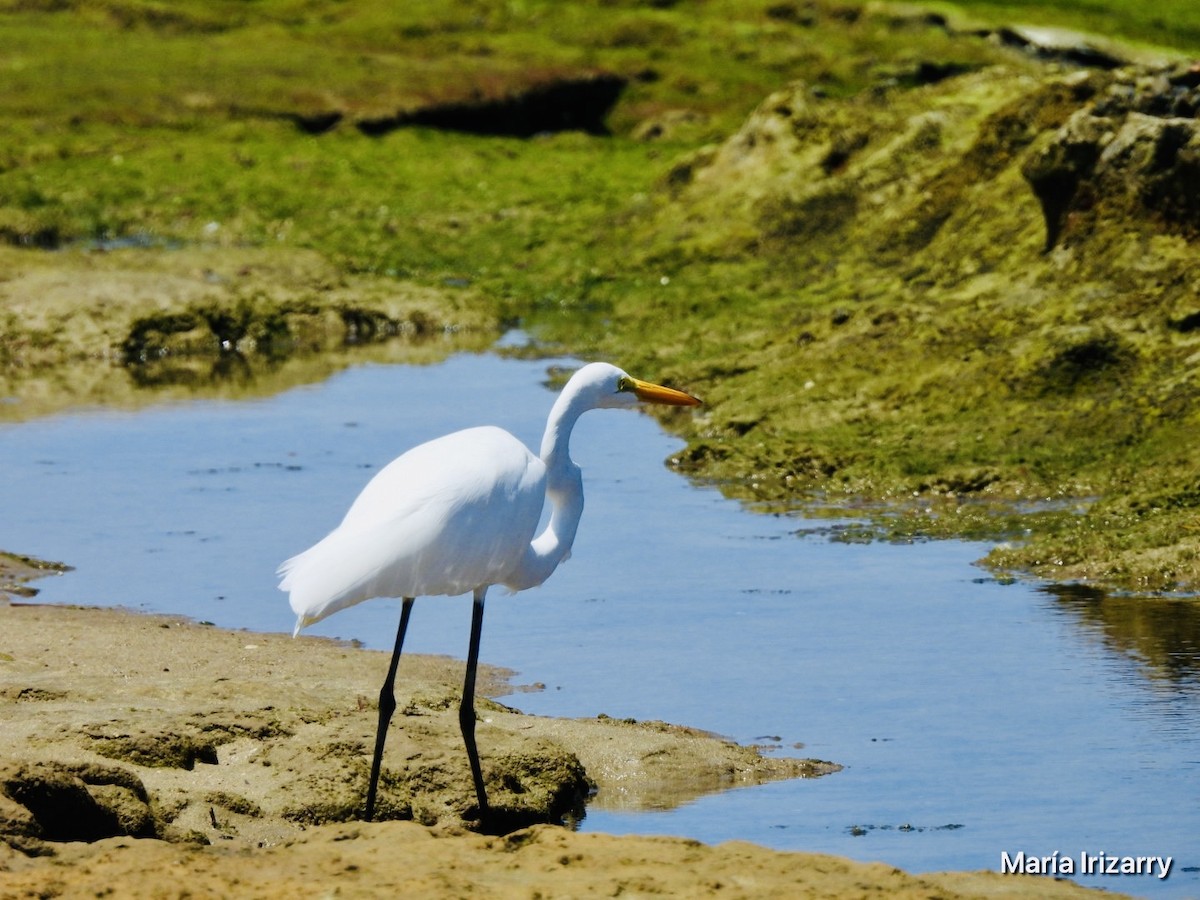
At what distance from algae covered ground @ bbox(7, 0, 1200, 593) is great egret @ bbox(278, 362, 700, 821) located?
405cm

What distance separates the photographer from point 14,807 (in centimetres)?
518

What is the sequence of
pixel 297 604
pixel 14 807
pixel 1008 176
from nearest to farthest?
pixel 14 807 → pixel 297 604 → pixel 1008 176

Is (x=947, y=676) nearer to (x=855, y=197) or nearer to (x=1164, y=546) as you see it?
(x=1164, y=546)

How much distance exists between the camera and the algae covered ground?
1220 centimetres

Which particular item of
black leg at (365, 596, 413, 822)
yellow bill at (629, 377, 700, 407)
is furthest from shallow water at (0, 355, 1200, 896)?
yellow bill at (629, 377, 700, 407)

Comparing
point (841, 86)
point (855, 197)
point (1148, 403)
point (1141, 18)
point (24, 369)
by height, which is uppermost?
point (1141, 18)

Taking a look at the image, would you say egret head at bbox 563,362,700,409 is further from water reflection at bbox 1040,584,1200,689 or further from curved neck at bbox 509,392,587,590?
water reflection at bbox 1040,584,1200,689

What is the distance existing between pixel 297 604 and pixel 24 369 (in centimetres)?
1282

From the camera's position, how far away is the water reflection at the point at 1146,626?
8.08 meters

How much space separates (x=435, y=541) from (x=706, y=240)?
14.5m

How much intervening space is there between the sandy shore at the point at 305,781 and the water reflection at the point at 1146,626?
1.85m

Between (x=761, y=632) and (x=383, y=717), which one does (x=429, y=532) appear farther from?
(x=761, y=632)

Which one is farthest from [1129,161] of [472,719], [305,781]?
[305,781]

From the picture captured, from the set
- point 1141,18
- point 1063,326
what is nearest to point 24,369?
point 1063,326
